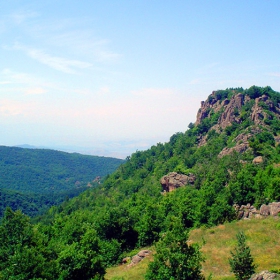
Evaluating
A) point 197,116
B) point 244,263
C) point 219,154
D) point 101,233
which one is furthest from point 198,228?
point 197,116

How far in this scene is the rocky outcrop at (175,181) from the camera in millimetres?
86750

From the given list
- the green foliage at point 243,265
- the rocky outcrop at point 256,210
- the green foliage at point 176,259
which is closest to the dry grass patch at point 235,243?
the rocky outcrop at point 256,210

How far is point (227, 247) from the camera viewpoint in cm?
3956

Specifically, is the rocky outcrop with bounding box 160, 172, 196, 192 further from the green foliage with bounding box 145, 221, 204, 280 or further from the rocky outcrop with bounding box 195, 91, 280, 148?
the green foliage with bounding box 145, 221, 204, 280

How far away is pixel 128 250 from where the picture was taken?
2058 inches

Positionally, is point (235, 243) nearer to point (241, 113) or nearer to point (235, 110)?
point (241, 113)

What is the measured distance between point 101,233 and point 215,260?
24.5m

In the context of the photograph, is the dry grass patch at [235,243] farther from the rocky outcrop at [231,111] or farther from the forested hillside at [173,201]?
the rocky outcrop at [231,111]

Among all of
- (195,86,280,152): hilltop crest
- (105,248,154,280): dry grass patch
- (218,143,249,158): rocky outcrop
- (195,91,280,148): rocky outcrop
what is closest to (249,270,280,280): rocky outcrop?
(105,248,154,280): dry grass patch

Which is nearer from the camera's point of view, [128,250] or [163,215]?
[128,250]

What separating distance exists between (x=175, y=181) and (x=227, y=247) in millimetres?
48189

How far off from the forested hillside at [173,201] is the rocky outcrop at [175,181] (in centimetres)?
131

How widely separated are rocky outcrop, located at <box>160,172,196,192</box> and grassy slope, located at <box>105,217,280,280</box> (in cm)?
3577

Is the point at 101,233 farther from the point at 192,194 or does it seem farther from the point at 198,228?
the point at 192,194
